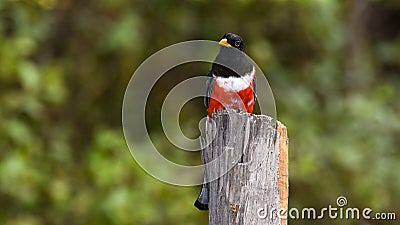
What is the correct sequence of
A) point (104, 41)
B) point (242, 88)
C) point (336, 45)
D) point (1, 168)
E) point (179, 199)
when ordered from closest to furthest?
point (242, 88) < point (1, 168) < point (179, 199) < point (104, 41) < point (336, 45)

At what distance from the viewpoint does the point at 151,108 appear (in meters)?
5.03

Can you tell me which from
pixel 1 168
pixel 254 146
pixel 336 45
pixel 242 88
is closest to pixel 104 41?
pixel 1 168

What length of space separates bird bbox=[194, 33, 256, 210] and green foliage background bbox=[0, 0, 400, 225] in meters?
1.33

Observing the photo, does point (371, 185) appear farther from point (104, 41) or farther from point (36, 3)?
point (36, 3)

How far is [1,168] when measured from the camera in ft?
13.8

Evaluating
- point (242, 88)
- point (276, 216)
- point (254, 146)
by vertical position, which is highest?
point (242, 88)

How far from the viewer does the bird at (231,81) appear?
289cm

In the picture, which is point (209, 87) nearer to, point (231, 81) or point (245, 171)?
point (231, 81)

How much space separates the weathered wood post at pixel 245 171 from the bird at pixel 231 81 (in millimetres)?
776

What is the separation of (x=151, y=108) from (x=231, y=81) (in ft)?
7.06

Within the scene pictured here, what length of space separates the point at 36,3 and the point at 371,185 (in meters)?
2.33

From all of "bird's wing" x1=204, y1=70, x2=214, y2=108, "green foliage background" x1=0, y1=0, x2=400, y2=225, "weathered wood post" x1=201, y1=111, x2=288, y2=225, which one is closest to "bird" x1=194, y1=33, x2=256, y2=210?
"bird's wing" x1=204, y1=70, x2=214, y2=108

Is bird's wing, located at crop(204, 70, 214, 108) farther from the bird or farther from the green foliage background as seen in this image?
the green foliage background

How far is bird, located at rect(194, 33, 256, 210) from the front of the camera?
289cm
